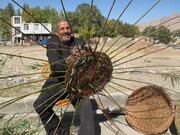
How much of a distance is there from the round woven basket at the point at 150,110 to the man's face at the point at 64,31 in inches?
42.1

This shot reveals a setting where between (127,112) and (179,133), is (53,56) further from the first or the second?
(179,133)

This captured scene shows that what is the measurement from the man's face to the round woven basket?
107cm

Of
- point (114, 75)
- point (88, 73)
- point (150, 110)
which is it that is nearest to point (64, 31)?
point (88, 73)

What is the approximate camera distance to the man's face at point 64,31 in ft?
10.6

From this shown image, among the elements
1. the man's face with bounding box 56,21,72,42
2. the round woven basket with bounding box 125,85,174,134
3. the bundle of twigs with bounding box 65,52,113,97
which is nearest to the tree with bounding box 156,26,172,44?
the bundle of twigs with bounding box 65,52,113,97

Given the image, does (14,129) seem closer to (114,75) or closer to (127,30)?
(127,30)

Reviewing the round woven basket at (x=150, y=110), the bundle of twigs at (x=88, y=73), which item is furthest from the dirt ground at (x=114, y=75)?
the round woven basket at (x=150, y=110)

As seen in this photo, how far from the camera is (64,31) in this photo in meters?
3.24

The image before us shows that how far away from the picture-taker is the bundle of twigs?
7.36ft

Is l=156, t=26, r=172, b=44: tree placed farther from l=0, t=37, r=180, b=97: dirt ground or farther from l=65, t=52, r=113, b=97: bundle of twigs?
l=65, t=52, r=113, b=97: bundle of twigs

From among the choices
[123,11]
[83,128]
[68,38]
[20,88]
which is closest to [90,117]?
[83,128]

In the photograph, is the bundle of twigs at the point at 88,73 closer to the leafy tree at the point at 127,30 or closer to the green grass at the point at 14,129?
the leafy tree at the point at 127,30

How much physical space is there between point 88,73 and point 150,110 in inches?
65.4

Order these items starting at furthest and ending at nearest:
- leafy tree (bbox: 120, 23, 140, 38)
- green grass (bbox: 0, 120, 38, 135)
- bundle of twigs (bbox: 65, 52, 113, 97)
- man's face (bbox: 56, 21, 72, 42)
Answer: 1. man's face (bbox: 56, 21, 72, 42)
2. green grass (bbox: 0, 120, 38, 135)
3. leafy tree (bbox: 120, 23, 140, 38)
4. bundle of twigs (bbox: 65, 52, 113, 97)
